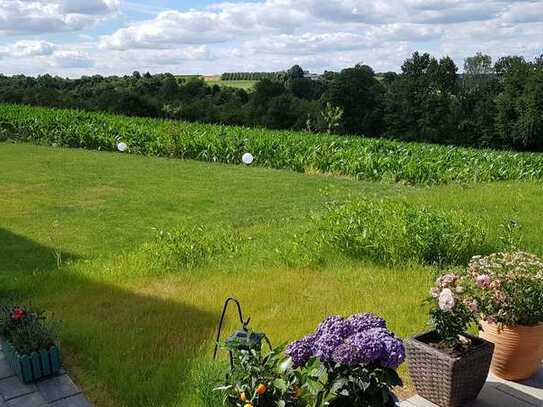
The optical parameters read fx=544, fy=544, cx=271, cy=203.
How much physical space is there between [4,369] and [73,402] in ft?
3.05

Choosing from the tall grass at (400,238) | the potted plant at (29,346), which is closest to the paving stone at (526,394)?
the tall grass at (400,238)

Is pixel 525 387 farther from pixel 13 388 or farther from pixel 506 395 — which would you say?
pixel 13 388

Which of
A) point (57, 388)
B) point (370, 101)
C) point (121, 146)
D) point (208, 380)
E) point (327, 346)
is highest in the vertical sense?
point (370, 101)

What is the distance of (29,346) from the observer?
443cm

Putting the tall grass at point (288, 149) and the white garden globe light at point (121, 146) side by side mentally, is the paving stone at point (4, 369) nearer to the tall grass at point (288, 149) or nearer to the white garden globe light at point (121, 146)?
the tall grass at point (288, 149)

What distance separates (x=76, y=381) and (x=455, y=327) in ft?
9.89

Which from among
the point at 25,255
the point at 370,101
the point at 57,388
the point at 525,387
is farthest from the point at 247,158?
the point at 370,101

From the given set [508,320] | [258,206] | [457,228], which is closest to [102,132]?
[258,206]

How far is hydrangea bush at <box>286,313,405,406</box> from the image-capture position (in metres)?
3.03

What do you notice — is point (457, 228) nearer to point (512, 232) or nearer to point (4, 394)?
point (512, 232)

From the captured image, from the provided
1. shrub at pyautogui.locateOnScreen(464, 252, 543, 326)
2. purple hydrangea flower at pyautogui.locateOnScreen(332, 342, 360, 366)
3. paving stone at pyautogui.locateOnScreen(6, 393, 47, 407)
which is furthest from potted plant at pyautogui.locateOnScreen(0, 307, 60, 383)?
shrub at pyautogui.locateOnScreen(464, 252, 543, 326)

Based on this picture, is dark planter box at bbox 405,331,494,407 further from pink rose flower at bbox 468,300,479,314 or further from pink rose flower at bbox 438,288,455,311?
pink rose flower at bbox 438,288,455,311

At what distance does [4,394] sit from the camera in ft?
13.9

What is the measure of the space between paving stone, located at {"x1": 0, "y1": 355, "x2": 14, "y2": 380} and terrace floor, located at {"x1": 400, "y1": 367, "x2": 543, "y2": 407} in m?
3.21
